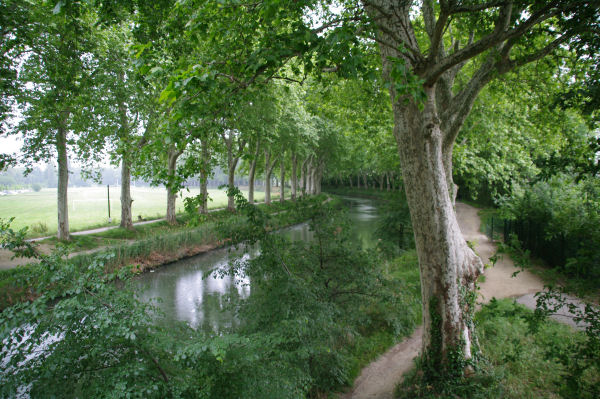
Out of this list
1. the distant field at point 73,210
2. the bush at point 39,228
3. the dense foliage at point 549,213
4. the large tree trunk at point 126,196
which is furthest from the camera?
the distant field at point 73,210

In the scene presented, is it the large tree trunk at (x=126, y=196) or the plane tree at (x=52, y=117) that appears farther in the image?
the large tree trunk at (x=126, y=196)

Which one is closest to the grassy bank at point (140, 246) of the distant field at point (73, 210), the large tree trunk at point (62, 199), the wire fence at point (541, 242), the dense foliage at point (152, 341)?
the large tree trunk at point (62, 199)

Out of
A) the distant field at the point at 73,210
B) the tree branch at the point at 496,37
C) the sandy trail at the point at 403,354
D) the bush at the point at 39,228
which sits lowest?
the sandy trail at the point at 403,354

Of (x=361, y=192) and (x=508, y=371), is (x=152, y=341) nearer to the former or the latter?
(x=508, y=371)

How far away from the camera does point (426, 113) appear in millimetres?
5016

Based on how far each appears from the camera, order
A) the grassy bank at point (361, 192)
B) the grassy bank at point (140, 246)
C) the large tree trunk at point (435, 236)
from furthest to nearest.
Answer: the grassy bank at point (361, 192) → the grassy bank at point (140, 246) → the large tree trunk at point (435, 236)

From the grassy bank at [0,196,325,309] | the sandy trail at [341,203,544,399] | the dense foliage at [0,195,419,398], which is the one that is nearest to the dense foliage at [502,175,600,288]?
the sandy trail at [341,203,544,399]

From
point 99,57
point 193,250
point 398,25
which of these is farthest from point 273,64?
point 193,250

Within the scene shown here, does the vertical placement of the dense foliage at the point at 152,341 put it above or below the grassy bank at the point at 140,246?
above

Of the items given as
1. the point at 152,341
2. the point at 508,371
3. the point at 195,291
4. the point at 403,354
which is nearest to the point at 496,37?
the point at 152,341

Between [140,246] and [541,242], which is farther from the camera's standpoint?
[140,246]

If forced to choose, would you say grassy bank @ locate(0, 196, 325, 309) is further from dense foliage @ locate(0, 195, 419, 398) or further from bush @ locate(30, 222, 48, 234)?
dense foliage @ locate(0, 195, 419, 398)

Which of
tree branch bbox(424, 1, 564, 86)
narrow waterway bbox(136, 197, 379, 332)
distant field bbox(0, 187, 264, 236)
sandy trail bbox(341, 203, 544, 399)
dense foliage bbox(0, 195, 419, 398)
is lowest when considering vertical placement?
narrow waterway bbox(136, 197, 379, 332)

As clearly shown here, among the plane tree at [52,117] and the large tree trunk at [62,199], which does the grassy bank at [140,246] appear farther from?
the plane tree at [52,117]
